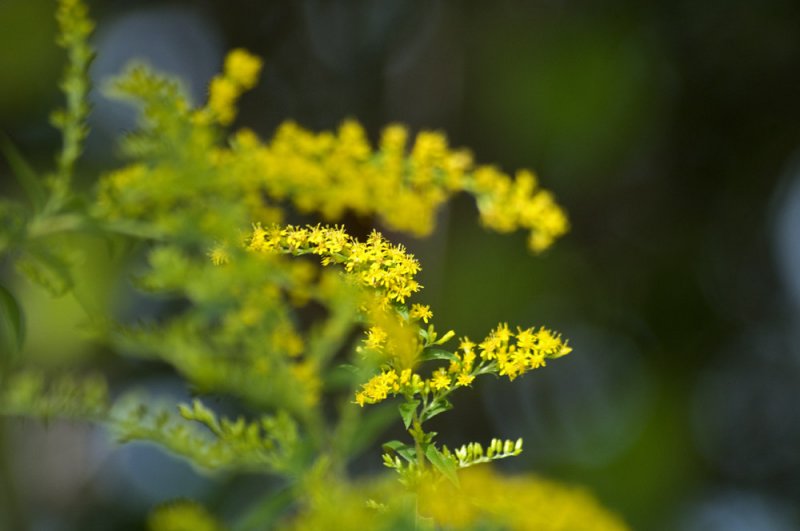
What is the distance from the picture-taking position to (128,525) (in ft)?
8.39

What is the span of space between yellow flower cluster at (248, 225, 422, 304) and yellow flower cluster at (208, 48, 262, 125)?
420mm

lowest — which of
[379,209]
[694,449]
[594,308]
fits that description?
[379,209]

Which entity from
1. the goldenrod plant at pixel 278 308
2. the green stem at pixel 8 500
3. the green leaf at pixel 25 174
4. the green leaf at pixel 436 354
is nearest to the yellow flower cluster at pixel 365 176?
the goldenrod plant at pixel 278 308

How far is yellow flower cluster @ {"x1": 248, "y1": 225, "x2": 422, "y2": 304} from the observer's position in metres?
0.47

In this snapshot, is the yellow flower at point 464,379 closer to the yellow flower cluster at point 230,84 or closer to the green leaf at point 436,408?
the green leaf at point 436,408

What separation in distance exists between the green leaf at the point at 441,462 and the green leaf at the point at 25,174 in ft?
1.34

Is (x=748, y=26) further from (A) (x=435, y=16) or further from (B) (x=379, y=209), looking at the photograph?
(B) (x=379, y=209)

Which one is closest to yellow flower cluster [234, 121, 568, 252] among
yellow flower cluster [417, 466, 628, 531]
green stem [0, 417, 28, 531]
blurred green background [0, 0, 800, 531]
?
yellow flower cluster [417, 466, 628, 531]

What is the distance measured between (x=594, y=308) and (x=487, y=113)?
667mm

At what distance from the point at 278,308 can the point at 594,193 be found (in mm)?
2567

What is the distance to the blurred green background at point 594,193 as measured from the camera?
264 centimetres

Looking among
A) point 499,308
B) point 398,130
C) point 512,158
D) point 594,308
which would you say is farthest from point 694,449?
point 398,130

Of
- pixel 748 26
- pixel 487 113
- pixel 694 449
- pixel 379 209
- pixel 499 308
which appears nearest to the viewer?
pixel 379 209

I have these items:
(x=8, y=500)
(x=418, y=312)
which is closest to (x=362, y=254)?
(x=418, y=312)
